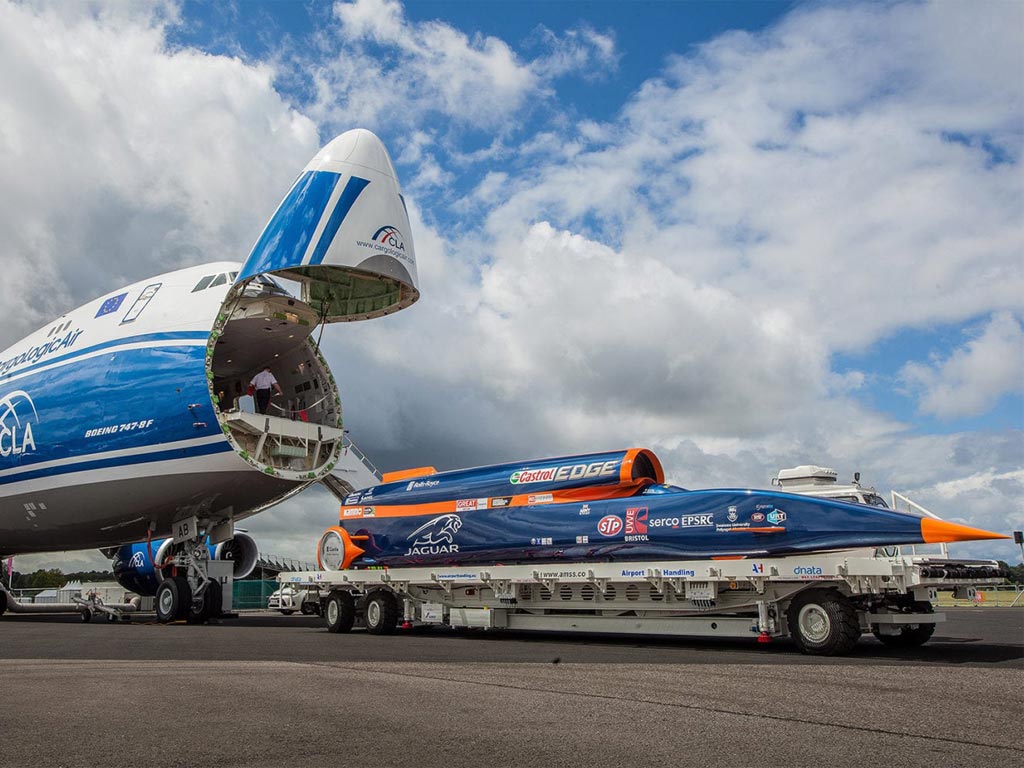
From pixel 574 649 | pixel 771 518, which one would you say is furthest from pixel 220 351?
pixel 771 518

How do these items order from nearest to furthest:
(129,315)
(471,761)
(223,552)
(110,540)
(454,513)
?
(471,761), (454,513), (129,315), (110,540), (223,552)

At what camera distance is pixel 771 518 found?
13.0m

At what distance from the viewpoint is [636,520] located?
47.6 ft

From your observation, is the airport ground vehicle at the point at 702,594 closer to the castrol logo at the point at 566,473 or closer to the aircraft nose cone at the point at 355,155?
the castrol logo at the point at 566,473

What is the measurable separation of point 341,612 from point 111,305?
971 centimetres

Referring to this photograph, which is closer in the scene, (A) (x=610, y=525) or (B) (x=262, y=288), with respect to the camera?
(A) (x=610, y=525)

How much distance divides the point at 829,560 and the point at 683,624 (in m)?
2.83

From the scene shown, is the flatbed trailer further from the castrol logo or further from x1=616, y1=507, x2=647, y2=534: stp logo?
the castrol logo

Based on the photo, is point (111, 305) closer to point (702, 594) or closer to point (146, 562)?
point (146, 562)

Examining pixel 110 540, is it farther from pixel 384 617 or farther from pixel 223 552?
pixel 384 617

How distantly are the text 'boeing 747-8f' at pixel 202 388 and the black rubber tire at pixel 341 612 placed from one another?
2.83 meters

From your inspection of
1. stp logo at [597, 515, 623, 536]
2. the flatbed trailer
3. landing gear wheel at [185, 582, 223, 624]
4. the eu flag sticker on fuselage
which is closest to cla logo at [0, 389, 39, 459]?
the eu flag sticker on fuselage

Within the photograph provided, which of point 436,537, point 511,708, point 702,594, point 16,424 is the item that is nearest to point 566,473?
point 436,537

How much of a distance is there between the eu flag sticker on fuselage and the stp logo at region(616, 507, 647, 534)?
13756 mm
